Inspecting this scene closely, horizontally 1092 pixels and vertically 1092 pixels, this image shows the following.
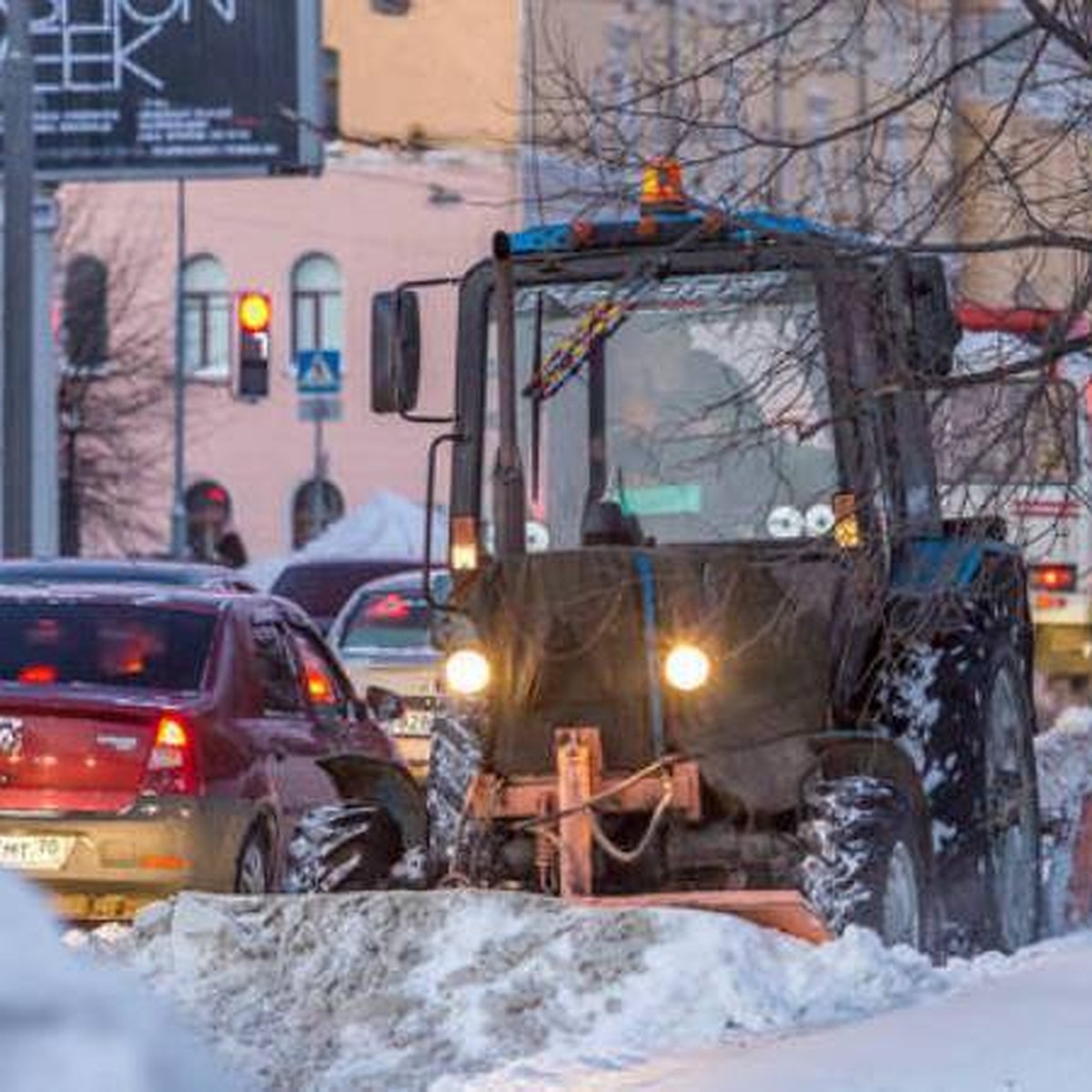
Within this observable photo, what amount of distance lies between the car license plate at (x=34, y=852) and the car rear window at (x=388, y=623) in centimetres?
839

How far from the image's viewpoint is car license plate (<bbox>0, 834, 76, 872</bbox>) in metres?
12.6

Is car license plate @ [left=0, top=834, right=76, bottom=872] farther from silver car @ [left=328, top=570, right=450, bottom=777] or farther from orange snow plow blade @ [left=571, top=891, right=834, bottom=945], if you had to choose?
silver car @ [left=328, top=570, right=450, bottom=777]

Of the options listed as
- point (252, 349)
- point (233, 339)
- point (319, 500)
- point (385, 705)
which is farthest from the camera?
point (233, 339)

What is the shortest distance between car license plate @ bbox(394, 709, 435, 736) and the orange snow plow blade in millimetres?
8755

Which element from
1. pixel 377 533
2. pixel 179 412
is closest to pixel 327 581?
pixel 377 533

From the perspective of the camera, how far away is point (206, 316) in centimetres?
6253

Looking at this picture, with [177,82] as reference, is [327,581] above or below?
below

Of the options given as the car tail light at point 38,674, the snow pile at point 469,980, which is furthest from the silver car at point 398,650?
the snow pile at point 469,980

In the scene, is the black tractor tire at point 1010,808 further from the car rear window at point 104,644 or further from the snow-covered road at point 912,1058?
the car rear window at point 104,644

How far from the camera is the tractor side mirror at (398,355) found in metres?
11.1

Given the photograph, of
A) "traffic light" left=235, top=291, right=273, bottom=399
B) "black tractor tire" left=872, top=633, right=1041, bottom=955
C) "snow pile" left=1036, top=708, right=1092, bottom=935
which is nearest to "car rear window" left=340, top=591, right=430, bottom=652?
"snow pile" left=1036, top=708, right=1092, bottom=935

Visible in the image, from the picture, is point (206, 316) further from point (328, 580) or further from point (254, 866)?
point (254, 866)

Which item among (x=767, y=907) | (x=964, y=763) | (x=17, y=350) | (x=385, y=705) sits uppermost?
(x=17, y=350)

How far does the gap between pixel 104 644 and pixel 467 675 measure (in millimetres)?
2806
